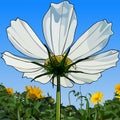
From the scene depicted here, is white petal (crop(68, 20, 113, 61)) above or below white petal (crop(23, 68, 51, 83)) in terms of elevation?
above

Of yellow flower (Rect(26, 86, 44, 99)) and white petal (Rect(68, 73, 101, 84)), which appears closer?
white petal (Rect(68, 73, 101, 84))

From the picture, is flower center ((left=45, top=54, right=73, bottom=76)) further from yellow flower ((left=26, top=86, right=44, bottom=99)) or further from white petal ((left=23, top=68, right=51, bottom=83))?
yellow flower ((left=26, top=86, right=44, bottom=99))

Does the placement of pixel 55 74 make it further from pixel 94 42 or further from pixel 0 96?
pixel 0 96

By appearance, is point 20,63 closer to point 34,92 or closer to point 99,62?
point 99,62

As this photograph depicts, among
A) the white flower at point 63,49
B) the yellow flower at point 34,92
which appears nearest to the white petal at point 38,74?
the white flower at point 63,49

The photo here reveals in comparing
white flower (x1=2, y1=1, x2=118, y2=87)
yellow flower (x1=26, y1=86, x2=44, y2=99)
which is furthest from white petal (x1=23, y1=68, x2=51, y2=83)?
yellow flower (x1=26, y1=86, x2=44, y2=99)

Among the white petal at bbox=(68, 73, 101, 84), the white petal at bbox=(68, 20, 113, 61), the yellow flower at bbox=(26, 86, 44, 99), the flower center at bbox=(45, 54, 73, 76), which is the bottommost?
the white petal at bbox=(68, 73, 101, 84)

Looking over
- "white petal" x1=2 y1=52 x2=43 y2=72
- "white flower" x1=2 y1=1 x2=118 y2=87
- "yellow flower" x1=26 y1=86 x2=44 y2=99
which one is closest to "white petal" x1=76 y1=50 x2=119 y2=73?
"white flower" x1=2 y1=1 x2=118 y2=87

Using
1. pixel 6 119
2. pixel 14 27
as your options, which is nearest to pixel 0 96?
pixel 6 119

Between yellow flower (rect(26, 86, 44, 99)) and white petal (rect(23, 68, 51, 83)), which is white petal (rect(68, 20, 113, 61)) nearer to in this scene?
white petal (rect(23, 68, 51, 83))
